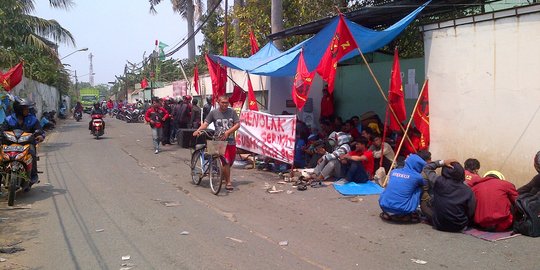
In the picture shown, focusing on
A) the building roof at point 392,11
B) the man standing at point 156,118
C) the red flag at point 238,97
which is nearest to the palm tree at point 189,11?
the man standing at point 156,118

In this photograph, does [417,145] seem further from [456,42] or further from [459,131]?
[456,42]

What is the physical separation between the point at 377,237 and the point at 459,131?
3.29 m

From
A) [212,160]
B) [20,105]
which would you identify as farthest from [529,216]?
[20,105]

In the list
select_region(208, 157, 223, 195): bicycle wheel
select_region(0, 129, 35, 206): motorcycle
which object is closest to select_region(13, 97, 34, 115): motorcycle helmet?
select_region(0, 129, 35, 206): motorcycle

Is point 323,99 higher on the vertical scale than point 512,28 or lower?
lower

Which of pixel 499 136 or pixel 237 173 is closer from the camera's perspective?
pixel 499 136

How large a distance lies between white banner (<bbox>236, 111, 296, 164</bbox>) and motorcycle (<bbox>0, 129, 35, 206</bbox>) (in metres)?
4.80

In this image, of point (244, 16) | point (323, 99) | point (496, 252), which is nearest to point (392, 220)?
point (496, 252)

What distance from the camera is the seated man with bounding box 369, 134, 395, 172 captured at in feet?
29.5

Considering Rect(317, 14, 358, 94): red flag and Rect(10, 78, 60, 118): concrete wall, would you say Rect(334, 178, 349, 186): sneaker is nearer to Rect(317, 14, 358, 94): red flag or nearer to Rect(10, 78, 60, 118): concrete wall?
Rect(317, 14, 358, 94): red flag

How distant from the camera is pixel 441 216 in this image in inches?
231

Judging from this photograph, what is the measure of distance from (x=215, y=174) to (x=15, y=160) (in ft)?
10.8

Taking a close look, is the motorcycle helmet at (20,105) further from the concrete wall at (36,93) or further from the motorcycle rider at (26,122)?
the concrete wall at (36,93)

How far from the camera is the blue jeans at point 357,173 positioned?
8.79m
